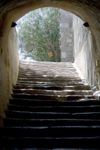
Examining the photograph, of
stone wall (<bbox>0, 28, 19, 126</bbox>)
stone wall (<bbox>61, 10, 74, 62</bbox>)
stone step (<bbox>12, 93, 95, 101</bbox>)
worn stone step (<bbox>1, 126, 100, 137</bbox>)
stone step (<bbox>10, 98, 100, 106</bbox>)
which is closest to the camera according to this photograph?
worn stone step (<bbox>1, 126, 100, 137</bbox>)

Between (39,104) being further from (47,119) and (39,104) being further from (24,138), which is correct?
(24,138)

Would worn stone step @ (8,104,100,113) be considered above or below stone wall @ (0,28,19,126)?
below

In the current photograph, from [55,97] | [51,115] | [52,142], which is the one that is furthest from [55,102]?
[52,142]

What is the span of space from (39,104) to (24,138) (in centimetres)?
121

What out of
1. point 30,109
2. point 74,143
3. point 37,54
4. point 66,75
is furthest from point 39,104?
point 37,54

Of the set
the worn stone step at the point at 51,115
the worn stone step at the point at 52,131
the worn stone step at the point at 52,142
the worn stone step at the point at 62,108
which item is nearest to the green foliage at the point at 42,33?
the worn stone step at the point at 62,108

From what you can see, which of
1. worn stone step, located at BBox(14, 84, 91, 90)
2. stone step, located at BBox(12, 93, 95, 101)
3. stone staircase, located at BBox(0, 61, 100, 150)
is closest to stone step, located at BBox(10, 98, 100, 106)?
stone staircase, located at BBox(0, 61, 100, 150)

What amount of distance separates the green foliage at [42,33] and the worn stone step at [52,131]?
11.1 m

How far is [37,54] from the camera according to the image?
45.6ft

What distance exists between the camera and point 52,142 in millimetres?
2570

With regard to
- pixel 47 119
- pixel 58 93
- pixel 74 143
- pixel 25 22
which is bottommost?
pixel 74 143

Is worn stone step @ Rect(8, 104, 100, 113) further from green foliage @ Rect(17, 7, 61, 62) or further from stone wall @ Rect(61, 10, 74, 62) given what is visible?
green foliage @ Rect(17, 7, 61, 62)

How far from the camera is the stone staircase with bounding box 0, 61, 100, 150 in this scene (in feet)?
8.41

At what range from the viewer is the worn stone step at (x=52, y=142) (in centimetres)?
250
